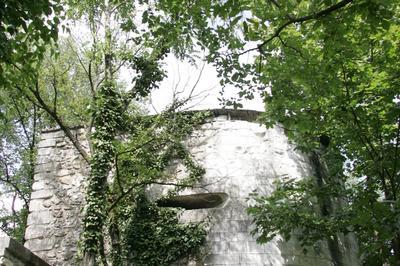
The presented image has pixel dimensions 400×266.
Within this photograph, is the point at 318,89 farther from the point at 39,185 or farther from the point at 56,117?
the point at 39,185

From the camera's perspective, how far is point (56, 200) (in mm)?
7586

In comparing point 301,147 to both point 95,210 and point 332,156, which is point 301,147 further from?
point 95,210

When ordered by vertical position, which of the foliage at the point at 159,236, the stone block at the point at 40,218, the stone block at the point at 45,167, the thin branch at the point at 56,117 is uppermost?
the thin branch at the point at 56,117

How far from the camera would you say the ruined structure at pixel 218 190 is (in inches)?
266

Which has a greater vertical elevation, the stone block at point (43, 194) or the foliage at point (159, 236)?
the stone block at point (43, 194)

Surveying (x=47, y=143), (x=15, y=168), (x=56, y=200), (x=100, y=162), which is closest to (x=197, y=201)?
(x=100, y=162)

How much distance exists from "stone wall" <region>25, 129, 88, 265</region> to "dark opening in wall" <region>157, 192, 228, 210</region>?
5.08 ft

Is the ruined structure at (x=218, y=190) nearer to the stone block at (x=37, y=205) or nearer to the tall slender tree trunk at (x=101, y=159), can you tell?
the stone block at (x=37, y=205)

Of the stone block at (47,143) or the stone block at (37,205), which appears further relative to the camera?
the stone block at (47,143)

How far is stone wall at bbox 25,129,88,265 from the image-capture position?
719 cm

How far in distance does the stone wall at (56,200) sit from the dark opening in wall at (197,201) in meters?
1.55

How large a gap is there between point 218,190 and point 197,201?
529 millimetres

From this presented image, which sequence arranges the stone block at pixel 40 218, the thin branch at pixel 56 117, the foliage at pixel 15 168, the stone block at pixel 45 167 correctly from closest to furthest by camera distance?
1. the thin branch at pixel 56 117
2. the stone block at pixel 40 218
3. the stone block at pixel 45 167
4. the foliage at pixel 15 168

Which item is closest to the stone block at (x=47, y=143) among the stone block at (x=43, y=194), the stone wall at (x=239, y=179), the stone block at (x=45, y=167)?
the stone block at (x=45, y=167)
